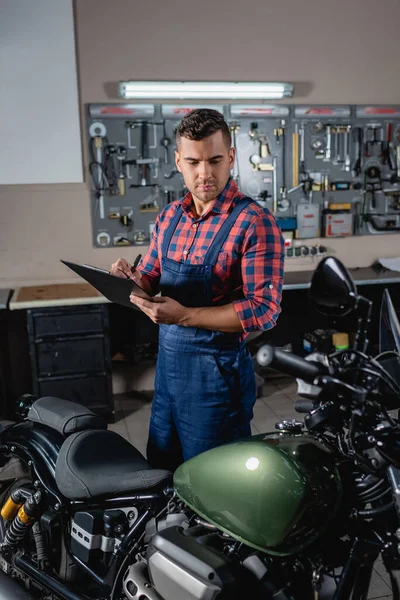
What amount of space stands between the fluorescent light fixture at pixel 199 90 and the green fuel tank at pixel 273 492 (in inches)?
122

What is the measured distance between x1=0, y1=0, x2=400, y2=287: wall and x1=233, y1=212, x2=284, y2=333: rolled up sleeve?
8.30 ft

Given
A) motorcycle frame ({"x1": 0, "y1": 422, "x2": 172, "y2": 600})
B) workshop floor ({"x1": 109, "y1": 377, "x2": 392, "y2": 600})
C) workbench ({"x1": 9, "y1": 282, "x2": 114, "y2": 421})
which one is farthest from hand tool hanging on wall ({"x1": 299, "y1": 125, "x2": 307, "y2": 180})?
motorcycle frame ({"x1": 0, "y1": 422, "x2": 172, "y2": 600})

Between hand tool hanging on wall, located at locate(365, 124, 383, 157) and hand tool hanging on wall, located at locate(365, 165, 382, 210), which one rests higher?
hand tool hanging on wall, located at locate(365, 124, 383, 157)

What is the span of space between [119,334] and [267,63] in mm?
2302

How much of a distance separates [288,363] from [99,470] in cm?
84

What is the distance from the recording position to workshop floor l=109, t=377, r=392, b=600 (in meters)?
3.60

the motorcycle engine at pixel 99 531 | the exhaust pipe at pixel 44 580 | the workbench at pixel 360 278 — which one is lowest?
the exhaust pipe at pixel 44 580

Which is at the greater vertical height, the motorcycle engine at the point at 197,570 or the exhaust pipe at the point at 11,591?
the motorcycle engine at the point at 197,570

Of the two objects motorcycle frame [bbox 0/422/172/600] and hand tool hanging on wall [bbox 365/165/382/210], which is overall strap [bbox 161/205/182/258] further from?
hand tool hanging on wall [bbox 365/165/382/210]

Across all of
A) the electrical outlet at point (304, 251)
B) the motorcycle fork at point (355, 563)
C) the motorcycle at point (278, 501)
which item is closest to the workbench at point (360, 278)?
the electrical outlet at point (304, 251)

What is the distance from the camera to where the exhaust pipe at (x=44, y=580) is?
67.6 inches

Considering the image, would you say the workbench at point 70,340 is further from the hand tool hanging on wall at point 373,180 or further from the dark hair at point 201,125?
the dark hair at point 201,125

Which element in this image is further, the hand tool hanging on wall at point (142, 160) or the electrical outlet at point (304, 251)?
the electrical outlet at point (304, 251)

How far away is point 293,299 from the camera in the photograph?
166 inches
